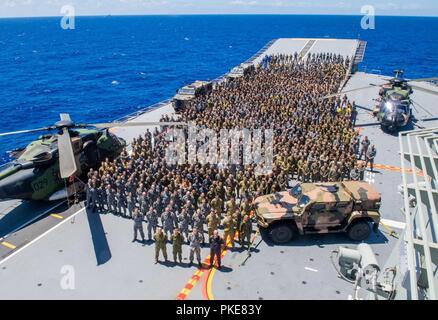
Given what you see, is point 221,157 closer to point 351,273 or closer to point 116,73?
point 351,273

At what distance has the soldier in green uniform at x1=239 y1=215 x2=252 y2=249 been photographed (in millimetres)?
11272

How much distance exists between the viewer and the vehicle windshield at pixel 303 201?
1144 centimetres

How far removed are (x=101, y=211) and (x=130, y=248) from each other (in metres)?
3.06

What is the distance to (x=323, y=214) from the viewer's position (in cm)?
1147

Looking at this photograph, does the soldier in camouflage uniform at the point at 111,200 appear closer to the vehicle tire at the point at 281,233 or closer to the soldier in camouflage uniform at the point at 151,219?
the soldier in camouflage uniform at the point at 151,219

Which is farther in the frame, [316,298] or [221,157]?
[221,157]

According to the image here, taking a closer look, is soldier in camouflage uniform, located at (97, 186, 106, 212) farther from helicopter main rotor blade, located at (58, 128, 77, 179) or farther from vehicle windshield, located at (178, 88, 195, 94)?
vehicle windshield, located at (178, 88, 195, 94)

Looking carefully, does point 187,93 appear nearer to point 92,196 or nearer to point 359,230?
point 92,196

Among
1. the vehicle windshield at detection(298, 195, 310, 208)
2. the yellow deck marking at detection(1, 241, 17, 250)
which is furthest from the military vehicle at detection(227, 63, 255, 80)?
the yellow deck marking at detection(1, 241, 17, 250)

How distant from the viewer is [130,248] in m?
11.8

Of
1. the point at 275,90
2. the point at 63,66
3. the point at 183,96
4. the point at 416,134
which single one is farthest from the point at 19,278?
the point at 63,66

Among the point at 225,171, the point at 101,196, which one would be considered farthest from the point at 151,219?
the point at 225,171

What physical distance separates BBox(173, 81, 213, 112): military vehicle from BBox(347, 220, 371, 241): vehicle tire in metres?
16.7

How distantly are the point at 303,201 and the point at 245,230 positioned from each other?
2160mm
